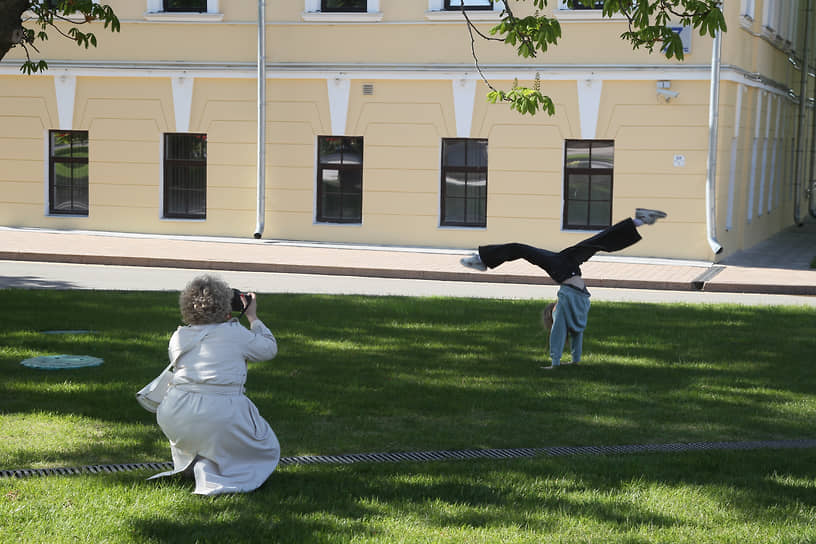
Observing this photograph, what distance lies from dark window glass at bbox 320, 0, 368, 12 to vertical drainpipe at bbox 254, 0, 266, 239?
1203 millimetres

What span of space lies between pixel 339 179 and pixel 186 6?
187 inches

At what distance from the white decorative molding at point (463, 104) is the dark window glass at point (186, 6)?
546 cm

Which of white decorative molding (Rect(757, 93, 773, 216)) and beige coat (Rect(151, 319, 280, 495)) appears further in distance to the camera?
white decorative molding (Rect(757, 93, 773, 216))

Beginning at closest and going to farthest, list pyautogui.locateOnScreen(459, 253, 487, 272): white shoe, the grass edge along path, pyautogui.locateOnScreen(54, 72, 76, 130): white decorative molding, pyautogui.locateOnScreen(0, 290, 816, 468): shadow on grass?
the grass edge along path, pyautogui.locateOnScreen(0, 290, 816, 468): shadow on grass, pyautogui.locateOnScreen(459, 253, 487, 272): white shoe, pyautogui.locateOnScreen(54, 72, 76, 130): white decorative molding

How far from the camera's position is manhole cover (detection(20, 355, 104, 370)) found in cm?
986

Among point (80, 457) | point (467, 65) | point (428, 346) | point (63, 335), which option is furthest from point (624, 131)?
point (80, 457)

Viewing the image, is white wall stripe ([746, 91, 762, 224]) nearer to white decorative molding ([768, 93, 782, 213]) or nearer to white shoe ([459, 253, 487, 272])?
white decorative molding ([768, 93, 782, 213])

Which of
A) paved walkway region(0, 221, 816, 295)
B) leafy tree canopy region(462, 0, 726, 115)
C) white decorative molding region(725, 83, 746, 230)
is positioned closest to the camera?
leafy tree canopy region(462, 0, 726, 115)

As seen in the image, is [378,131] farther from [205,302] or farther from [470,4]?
[205,302]

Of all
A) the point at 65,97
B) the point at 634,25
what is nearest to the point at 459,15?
the point at 65,97

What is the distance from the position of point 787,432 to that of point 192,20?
723 inches

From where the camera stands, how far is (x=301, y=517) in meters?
5.79

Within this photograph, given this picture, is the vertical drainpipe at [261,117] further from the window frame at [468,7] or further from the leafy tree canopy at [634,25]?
the leafy tree canopy at [634,25]

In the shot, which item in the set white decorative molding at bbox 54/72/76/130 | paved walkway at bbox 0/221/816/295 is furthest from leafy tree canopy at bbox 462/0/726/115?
white decorative molding at bbox 54/72/76/130
